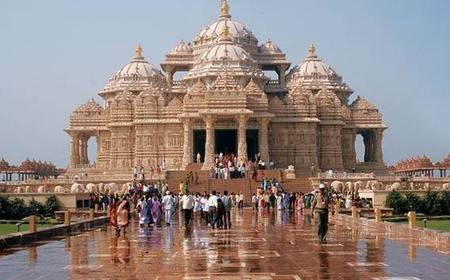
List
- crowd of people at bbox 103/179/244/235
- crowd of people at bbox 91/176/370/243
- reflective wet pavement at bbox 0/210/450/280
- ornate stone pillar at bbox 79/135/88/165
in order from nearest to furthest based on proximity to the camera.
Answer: reflective wet pavement at bbox 0/210/450/280
crowd of people at bbox 91/176/370/243
crowd of people at bbox 103/179/244/235
ornate stone pillar at bbox 79/135/88/165

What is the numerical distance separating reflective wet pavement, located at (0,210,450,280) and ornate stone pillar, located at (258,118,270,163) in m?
43.5

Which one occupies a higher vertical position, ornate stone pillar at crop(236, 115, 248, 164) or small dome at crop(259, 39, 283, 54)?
small dome at crop(259, 39, 283, 54)

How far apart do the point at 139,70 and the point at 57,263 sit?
70221mm

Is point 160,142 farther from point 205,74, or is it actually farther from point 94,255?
point 94,255

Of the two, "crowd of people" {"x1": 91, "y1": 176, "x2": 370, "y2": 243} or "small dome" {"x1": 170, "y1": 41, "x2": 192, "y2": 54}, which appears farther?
"small dome" {"x1": 170, "y1": 41, "x2": 192, "y2": 54}

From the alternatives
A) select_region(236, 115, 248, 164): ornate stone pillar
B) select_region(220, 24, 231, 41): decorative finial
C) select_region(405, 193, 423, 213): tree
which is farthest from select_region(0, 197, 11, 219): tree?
select_region(220, 24, 231, 41): decorative finial

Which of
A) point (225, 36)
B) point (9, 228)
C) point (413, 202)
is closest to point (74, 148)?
point (225, 36)

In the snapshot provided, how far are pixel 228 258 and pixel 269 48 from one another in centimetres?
7273

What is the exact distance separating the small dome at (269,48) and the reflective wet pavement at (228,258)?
210 feet

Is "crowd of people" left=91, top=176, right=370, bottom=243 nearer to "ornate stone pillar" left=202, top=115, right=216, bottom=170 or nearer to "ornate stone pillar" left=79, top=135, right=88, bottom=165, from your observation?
"ornate stone pillar" left=202, top=115, right=216, bottom=170

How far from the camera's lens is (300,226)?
2908cm

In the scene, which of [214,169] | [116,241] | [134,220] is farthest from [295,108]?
[116,241]

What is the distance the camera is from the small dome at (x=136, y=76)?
84375 millimetres

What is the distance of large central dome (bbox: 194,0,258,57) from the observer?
282 ft
